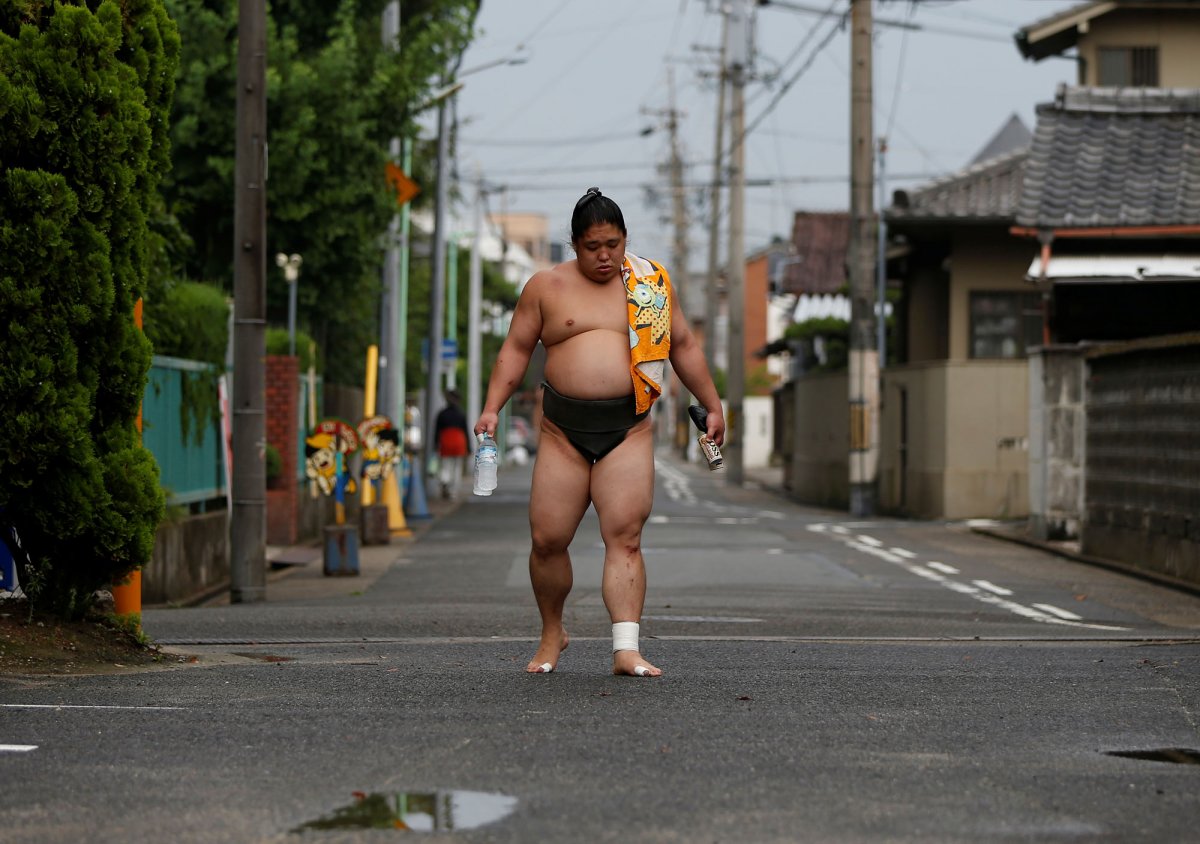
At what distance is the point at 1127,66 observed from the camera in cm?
3150

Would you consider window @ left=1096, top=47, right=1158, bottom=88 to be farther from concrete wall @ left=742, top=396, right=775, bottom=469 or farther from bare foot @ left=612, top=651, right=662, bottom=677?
concrete wall @ left=742, top=396, right=775, bottom=469

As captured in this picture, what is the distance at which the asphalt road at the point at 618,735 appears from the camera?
461cm

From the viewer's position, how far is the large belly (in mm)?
7262

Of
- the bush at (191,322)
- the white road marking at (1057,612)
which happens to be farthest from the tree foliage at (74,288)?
the bush at (191,322)

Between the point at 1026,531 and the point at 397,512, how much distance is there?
7892 millimetres

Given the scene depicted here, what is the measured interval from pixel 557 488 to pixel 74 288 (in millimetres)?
2337

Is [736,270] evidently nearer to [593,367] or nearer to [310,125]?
[310,125]

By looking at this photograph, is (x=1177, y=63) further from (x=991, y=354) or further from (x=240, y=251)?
(x=240, y=251)

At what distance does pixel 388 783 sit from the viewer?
5039 millimetres

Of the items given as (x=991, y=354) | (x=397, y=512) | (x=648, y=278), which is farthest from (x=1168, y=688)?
(x=991, y=354)

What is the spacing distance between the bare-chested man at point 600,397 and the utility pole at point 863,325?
71.3ft

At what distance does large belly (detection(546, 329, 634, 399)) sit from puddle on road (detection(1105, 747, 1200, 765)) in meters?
2.47

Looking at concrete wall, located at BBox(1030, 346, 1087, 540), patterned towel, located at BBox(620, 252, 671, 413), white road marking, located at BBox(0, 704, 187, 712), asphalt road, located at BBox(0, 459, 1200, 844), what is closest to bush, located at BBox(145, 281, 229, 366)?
asphalt road, located at BBox(0, 459, 1200, 844)

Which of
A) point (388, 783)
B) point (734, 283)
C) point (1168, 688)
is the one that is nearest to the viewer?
point (388, 783)
